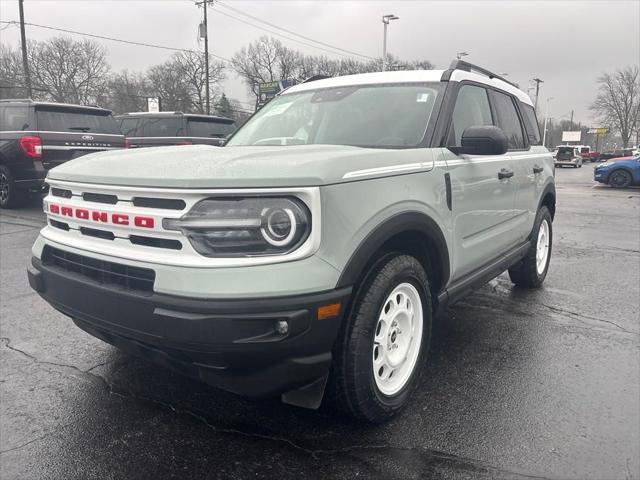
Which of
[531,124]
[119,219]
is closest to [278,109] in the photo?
[119,219]

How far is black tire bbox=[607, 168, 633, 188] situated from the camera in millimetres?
20656

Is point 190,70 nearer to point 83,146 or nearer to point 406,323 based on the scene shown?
point 83,146

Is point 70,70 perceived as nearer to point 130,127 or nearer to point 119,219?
point 130,127

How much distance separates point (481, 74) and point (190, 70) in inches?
2424

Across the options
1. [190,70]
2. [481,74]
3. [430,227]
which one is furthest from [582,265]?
[190,70]

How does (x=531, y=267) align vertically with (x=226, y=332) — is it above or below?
below

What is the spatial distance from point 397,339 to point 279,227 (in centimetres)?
113

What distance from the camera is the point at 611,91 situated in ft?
278

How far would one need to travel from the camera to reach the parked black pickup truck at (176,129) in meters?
11.9

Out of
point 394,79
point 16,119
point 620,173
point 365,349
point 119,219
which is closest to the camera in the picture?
point 119,219

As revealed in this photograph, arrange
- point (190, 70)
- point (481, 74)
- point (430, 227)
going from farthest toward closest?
point (190, 70), point (481, 74), point (430, 227)

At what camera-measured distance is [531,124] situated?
5.21 m

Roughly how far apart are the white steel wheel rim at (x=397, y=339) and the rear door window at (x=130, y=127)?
1157cm

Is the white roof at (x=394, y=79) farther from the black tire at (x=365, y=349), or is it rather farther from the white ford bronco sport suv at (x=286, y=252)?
the black tire at (x=365, y=349)
